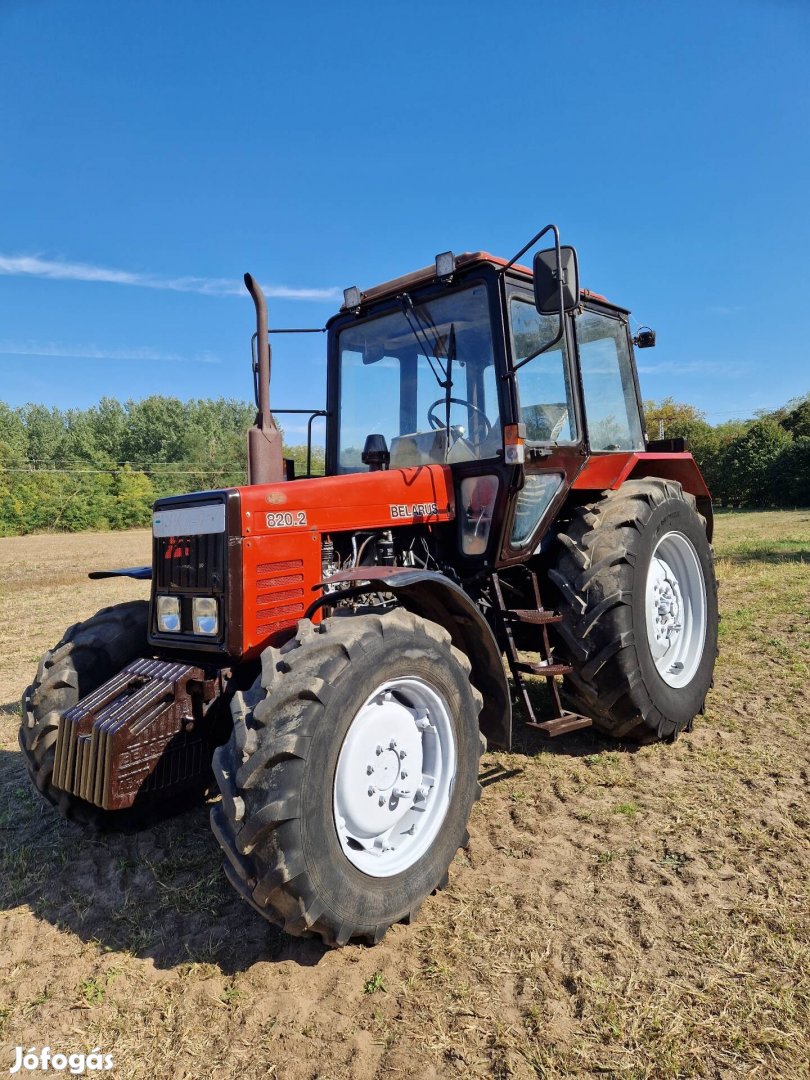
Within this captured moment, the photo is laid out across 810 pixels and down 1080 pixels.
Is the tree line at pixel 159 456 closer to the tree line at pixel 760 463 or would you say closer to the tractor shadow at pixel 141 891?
the tree line at pixel 760 463

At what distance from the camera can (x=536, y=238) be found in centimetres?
309

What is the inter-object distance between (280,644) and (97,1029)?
1375mm

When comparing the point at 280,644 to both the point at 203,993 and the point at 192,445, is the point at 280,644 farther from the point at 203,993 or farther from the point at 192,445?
the point at 192,445

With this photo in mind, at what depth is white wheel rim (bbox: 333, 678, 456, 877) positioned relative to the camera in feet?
8.23

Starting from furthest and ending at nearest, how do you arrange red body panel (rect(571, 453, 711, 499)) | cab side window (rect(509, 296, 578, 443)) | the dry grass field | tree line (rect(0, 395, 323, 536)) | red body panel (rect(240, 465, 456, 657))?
tree line (rect(0, 395, 323, 536)), red body panel (rect(571, 453, 711, 499)), cab side window (rect(509, 296, 578, 443)), red body panel (rect(240, 465, 456, 657)), the dry grass field

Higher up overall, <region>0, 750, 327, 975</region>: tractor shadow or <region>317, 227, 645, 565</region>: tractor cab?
<region>317, 227, 645, 565</region>: tractor cab

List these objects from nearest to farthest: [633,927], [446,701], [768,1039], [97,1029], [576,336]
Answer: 1. [768,1039]
2. [97,1029]
3. [633,927]
4. [446,701]
5. [576,336]

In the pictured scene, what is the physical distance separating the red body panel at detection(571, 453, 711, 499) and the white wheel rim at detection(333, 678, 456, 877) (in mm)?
1910

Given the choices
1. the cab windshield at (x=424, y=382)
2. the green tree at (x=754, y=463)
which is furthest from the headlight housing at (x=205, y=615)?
the green tree at (x=754, y=463)

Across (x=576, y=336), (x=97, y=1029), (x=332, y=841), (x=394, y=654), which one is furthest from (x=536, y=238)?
(x=97, y=1029)

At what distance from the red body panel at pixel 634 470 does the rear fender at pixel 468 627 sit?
140 cm

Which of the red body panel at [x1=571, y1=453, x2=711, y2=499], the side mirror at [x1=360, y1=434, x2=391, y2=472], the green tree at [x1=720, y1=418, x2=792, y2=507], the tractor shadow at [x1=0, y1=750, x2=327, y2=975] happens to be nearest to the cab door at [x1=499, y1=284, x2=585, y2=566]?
the red body panel at [x1=571, y1=453, x2=711, y2=499]

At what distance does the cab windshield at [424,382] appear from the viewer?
377 cm

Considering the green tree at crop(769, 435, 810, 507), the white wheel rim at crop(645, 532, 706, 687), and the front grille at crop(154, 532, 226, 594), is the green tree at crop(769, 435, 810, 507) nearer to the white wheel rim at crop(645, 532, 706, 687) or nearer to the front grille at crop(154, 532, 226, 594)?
the white wheel rim at crop(645, 532, 706, 687)
